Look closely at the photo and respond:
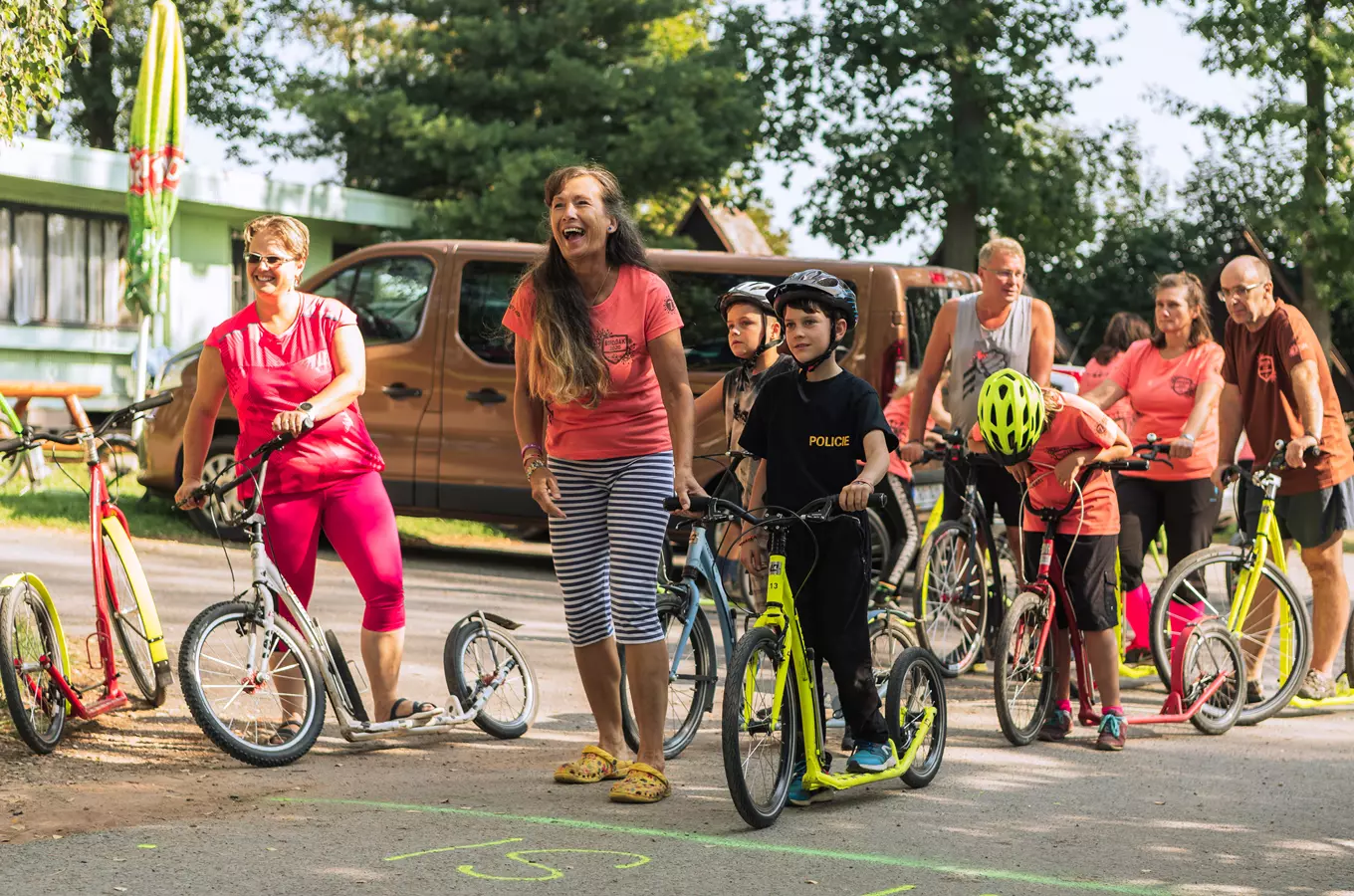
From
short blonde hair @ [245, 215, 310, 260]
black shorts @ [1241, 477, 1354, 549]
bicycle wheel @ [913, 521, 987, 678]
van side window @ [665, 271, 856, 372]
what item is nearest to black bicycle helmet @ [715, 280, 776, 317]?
short blonde hair @ [245, 215, 310, 260]

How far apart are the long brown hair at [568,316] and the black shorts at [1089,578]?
2302 mm

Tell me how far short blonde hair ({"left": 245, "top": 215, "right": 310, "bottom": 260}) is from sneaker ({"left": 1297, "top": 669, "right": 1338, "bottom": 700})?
5.08 m

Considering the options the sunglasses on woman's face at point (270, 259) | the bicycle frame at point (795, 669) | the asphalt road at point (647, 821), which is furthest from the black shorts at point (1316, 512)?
the sunglasses on woman's face at point (270, 259)

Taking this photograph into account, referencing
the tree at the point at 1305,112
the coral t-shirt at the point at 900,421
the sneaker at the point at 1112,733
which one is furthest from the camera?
the tree at the point at 1305,112

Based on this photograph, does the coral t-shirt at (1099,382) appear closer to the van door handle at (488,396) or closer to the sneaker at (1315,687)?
the sneaker at (1315,687)

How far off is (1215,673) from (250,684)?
13.7 feet

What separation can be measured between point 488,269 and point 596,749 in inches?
266

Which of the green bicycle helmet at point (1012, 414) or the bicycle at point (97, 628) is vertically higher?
the green bicycle helmet at point (1012, 414)

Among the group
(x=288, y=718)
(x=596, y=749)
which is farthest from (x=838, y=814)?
(x=288, y=718)

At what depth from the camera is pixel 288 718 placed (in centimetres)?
Result: 648

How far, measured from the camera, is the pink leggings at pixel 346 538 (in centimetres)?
659

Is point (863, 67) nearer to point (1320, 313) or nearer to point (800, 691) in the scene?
point (1320, 313)

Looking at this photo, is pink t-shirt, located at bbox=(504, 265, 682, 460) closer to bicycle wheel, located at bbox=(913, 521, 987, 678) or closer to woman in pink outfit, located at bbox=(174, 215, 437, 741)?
woman in pink outfit, located at bbox=(174, 215, 437, 741)

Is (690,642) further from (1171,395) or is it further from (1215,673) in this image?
(1171,395)
